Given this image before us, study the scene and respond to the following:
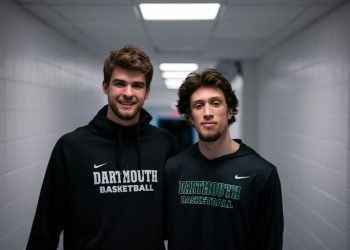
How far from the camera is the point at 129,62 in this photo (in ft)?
6.39

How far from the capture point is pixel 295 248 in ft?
12.2

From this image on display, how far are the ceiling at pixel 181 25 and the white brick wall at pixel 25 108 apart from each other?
200mm

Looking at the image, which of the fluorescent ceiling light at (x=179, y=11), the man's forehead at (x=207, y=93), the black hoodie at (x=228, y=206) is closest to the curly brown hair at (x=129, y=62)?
the man's forehead at (x=207, y=93)

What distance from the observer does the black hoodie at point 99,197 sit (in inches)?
75.7

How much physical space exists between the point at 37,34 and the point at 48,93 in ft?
1.71

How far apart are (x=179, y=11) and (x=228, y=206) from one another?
67.8 inches

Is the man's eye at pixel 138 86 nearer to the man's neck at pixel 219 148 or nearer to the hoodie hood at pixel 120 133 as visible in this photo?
the hoodie hood at pixel 120 133

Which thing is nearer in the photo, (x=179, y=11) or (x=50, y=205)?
(x=50, y=205)

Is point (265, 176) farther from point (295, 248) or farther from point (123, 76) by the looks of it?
point (295, 248)

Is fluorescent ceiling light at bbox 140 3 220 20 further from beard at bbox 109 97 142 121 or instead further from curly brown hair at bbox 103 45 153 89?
beard at bbox 109 97 142 121

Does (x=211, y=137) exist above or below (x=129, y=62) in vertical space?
below

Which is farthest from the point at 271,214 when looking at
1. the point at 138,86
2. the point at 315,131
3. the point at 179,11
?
the point at 179,11

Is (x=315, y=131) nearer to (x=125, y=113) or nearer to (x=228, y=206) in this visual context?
(x=228, y=206)

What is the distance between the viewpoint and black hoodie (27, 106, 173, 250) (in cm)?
192
